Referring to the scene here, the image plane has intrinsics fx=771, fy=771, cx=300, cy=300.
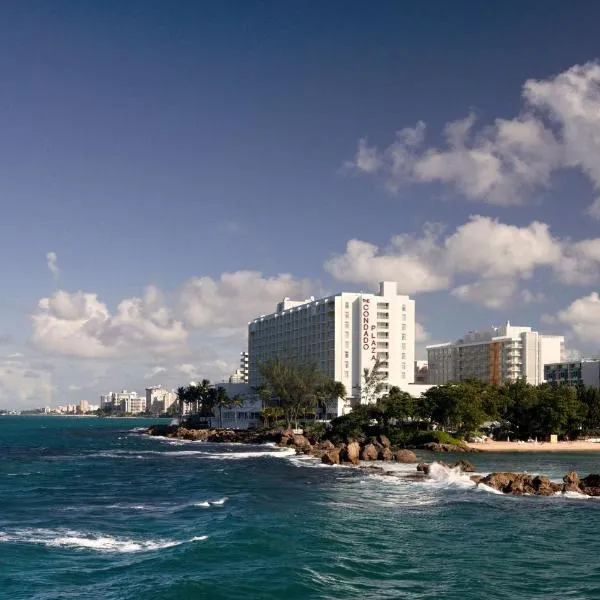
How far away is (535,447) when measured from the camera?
436 ft

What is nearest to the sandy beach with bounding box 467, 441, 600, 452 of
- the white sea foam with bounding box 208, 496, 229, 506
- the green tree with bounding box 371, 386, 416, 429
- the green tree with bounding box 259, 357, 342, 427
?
the green tree with bounding box 371, 386, 416, 429

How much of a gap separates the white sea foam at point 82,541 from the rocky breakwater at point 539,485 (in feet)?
109

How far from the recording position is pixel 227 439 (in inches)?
6442

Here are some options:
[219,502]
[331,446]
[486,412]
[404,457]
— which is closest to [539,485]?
[219,502]

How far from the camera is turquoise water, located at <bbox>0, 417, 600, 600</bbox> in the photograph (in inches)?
1406

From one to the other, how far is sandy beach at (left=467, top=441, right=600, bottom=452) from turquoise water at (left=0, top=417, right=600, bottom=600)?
5369 cm

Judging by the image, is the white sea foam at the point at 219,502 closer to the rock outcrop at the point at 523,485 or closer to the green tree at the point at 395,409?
the rock outcrop at the point at 523,485

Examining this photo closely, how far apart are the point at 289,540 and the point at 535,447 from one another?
318 ft

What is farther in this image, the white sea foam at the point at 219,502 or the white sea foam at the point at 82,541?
the white sea foam at the point at 219,502

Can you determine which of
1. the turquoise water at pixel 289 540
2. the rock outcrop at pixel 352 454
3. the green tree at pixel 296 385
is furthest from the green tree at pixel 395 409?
the turquoise water at pixel 289 540

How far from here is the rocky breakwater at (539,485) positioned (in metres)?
67.3

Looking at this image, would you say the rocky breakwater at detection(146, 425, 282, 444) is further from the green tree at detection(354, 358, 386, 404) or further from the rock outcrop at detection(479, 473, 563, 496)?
the rock outcrop at detection(479, 473, 563, 496)

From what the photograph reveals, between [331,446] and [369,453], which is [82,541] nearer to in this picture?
[369,453]

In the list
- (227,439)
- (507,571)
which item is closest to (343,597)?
(507,571)
